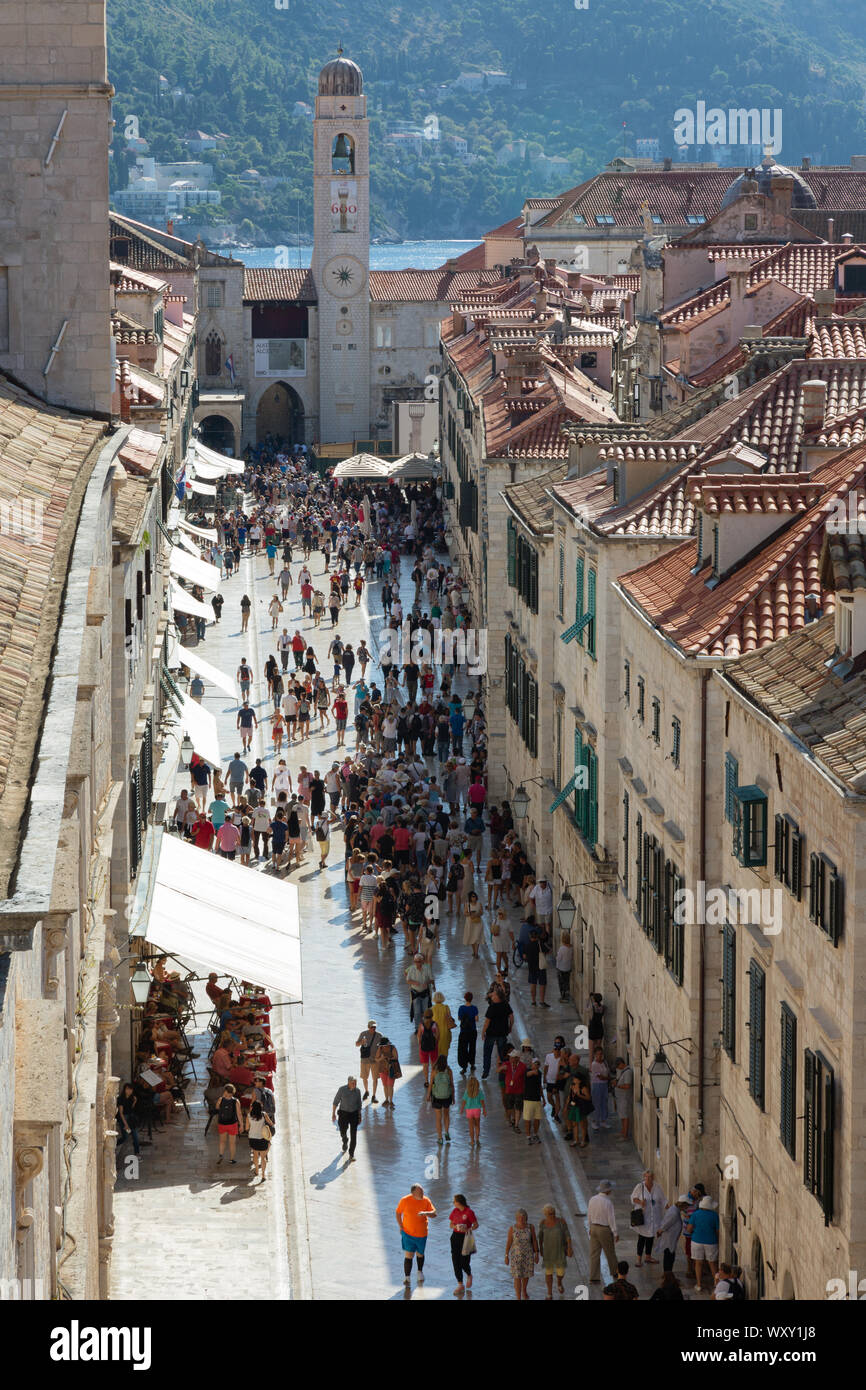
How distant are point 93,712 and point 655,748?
28.8ft

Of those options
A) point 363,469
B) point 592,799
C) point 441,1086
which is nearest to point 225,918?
point 441,1086

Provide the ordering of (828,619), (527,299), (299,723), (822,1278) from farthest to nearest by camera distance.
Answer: (527,299) → (299,723) → (828,619) → (822,1278)

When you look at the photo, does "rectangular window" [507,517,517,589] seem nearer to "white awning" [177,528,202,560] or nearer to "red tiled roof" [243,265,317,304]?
"white awning" [177,528,202,560]

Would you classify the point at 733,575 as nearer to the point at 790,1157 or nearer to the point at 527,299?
the point at 790,1157

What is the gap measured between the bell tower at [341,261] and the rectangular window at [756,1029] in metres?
95.0

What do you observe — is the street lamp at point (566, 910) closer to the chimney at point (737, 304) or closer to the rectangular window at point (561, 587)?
the rectangular window at point (561, 587)

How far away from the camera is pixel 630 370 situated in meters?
52.0

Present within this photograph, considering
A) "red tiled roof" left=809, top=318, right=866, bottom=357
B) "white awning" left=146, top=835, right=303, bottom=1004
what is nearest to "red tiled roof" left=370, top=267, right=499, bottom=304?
"red tiled roof" left=809, top=318, right=866, bottom=357

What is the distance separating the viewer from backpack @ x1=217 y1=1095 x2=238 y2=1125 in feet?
88.5

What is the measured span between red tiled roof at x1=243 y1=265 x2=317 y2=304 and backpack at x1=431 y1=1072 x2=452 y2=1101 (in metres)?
89.6

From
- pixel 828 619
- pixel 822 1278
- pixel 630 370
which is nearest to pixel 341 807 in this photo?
pixel 630 370

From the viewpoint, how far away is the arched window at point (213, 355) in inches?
4486

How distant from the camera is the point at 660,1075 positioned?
24.7m

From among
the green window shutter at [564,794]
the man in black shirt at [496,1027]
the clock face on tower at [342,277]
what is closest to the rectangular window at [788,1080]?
the man in black shirt at [496,1027]
